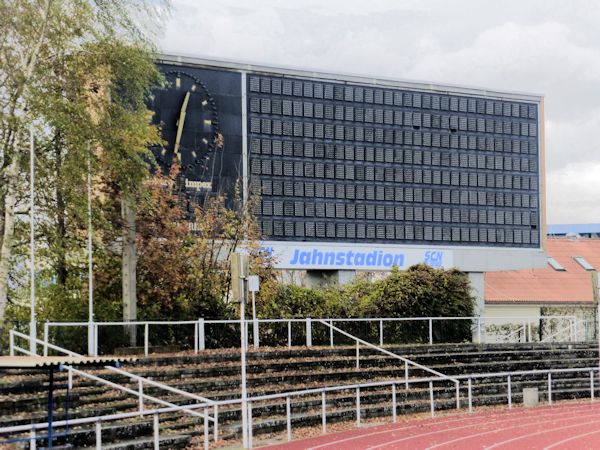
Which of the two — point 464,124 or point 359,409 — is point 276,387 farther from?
point 464,124

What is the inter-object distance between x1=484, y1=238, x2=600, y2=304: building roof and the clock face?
21.9 meters

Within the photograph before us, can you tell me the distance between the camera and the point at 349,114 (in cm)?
3541

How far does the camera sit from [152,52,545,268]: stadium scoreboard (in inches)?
1297

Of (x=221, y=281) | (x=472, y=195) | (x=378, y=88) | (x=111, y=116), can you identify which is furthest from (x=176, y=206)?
(x=472, y=195)

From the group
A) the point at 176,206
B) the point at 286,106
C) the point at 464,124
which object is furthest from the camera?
the point at 464,124

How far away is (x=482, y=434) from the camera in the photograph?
879 inches

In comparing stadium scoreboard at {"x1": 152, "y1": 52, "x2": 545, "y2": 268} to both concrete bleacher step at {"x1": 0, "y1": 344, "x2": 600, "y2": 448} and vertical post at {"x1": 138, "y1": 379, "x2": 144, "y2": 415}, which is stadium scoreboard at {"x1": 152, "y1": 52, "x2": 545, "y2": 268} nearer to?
concrete bleacher step at {"x1": 0, "y1": 344, "x2": 600, "y2": 448}

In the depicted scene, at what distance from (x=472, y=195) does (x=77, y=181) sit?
16.4 meters

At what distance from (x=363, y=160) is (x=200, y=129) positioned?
5.62 m

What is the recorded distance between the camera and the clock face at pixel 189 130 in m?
32.2

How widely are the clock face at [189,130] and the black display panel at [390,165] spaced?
1.35 meters

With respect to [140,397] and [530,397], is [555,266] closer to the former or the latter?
[530,397]

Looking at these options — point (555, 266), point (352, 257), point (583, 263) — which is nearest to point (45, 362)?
point (352, 257)

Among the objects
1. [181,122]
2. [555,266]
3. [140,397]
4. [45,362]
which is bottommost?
[140,397]
